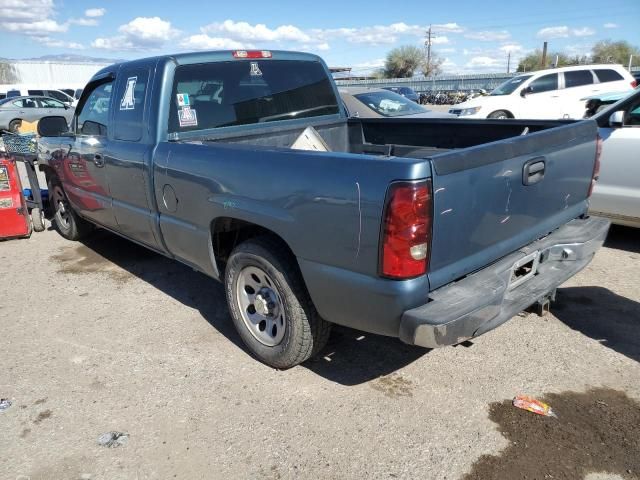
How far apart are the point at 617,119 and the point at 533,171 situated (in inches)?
114

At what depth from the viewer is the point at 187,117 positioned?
12.0 feet

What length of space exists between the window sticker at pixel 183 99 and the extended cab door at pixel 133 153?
23cm

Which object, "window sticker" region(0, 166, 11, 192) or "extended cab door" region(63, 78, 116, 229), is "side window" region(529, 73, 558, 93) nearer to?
"extended cab door" region(63, 78, 116, 229)

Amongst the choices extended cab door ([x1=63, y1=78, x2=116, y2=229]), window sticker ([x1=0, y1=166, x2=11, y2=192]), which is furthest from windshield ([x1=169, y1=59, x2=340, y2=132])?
window sticker ([x1=0, y1=166, x2=11, y2=192])

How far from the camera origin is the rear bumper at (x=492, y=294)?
2.29 meters

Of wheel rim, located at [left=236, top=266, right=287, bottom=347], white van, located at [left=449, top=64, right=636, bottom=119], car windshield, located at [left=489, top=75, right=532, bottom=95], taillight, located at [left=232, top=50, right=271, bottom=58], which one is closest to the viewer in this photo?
wheel rim, located at [left=236, top=266, right=287, bottom=347]

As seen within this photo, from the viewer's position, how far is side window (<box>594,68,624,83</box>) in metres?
12.5

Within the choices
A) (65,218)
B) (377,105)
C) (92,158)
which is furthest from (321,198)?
(377,105)

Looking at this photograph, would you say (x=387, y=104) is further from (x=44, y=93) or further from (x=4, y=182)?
(x=44, y=93)

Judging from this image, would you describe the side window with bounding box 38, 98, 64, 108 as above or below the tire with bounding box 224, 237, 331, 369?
above

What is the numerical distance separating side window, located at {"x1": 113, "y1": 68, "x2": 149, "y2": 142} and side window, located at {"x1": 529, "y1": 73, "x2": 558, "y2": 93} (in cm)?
1153

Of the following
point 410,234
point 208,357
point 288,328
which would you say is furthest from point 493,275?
point 208,357

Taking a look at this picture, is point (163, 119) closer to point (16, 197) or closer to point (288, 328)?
point (288, 328)

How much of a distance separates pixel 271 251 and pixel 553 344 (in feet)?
6.67
